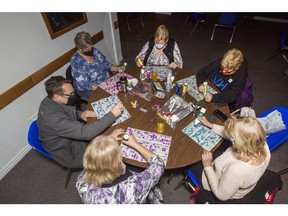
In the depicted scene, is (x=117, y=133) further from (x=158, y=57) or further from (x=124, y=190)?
(x=158, y=57)

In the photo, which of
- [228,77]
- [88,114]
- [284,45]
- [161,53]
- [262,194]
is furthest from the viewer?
[284,45]

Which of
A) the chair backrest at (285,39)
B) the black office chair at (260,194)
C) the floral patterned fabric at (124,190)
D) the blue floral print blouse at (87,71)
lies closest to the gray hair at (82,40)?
the blue floral print blouse at (87,71)

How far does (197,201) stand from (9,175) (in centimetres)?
256

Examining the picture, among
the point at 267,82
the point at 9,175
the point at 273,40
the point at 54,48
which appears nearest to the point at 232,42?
the point at 273,40

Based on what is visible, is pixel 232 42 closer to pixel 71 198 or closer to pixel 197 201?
pixel 197 201

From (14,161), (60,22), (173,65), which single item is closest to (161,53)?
(173,65)

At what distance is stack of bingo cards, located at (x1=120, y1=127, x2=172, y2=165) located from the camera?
180 centimetres

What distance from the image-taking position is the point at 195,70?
471cm

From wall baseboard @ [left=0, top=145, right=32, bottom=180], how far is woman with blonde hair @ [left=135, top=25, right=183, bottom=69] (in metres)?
2.14

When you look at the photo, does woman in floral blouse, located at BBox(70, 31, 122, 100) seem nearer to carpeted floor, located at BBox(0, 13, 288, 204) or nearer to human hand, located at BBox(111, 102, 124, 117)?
human hand, located at BBox(111, 102, 124, 117)

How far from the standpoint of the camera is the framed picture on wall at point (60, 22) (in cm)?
289

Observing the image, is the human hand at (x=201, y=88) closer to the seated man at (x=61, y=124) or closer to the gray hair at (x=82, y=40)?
the seated man at (x=61, y=124)

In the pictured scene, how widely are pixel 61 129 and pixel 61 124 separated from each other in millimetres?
52

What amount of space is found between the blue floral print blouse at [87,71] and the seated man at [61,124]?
2.72 feet
